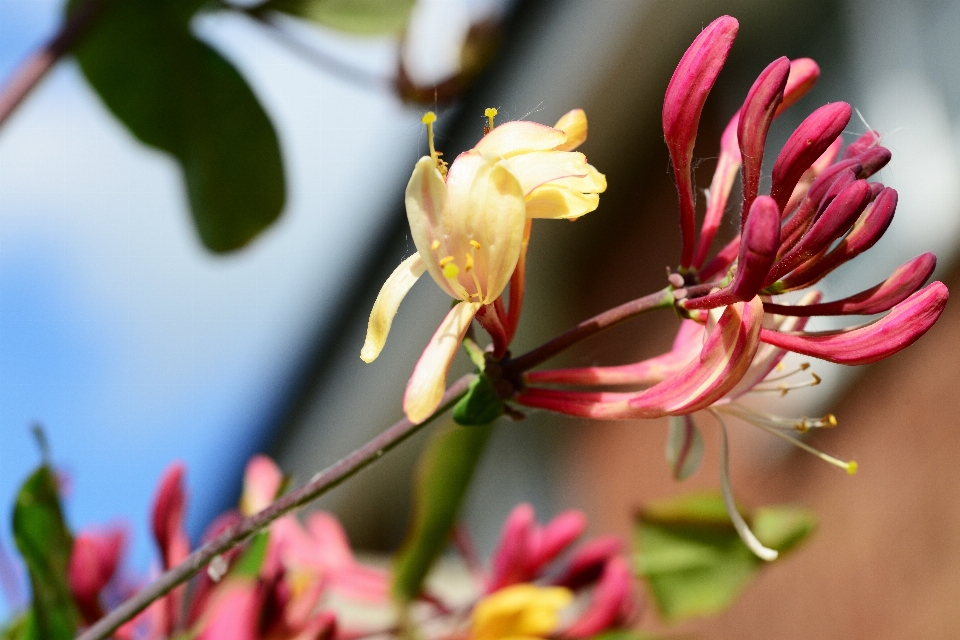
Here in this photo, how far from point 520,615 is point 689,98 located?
0.42 meters

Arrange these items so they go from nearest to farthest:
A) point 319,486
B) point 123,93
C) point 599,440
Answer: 1. point 319,486
2. point 123,93
3. point 599,440

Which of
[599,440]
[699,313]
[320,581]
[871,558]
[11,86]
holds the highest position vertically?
[11,86]

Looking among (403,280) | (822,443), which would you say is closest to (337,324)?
(822,443)

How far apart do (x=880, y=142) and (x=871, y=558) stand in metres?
1.60

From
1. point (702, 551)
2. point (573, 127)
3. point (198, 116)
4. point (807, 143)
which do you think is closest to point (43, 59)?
point (198, 116)

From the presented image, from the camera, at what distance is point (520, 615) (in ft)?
2.05

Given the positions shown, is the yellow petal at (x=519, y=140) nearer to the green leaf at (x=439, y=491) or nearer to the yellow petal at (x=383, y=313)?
the yellow petal at (x=383, y=313)

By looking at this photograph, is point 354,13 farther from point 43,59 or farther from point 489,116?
point 489,116

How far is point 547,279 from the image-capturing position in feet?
8.99

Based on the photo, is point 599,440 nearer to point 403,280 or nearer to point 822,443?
point 822,443

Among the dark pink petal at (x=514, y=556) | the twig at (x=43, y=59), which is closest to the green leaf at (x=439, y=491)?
the dark pink petal at (x=514, y=556)

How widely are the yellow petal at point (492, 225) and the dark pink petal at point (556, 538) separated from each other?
46cm

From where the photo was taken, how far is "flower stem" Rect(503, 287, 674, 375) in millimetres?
358

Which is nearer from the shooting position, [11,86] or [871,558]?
[11,86]
